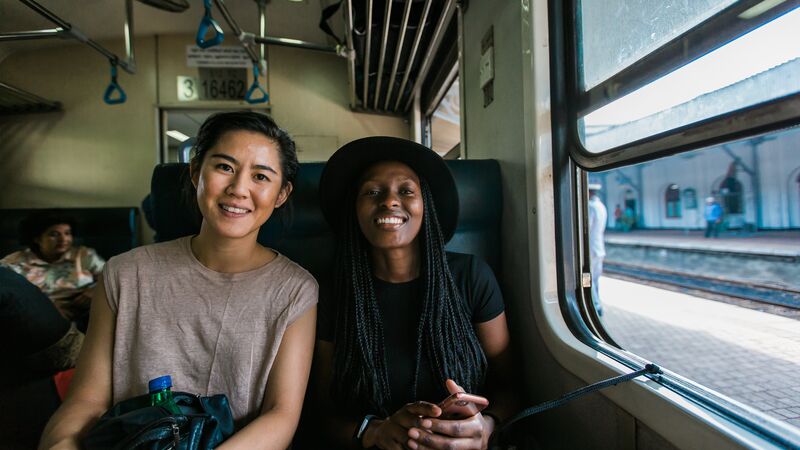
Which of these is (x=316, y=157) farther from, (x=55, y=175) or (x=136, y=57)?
(x=55, y=175)

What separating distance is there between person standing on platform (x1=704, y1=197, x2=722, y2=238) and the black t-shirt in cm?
1696

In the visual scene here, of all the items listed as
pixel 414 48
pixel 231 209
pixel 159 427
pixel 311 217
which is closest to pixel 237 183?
pixel 231 209

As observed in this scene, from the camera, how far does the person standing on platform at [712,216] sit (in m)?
14.4

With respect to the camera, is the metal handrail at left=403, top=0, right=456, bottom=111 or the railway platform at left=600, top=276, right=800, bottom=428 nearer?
the metal handrail at left=403, top=0, right=456, bottom=111

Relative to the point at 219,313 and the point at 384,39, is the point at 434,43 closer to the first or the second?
the point at 384,39

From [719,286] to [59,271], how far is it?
35.9 feet

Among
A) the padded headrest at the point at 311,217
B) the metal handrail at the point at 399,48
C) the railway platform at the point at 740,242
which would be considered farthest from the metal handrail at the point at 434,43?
the railway platform at the point at 740,242

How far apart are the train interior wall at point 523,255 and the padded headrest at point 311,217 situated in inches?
3.3

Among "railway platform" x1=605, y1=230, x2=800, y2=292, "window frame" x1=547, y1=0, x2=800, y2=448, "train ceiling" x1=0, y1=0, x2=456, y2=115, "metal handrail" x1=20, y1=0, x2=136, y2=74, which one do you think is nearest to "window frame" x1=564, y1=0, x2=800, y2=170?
"window frame" x1=547, y1=0, x2=800, y2=448

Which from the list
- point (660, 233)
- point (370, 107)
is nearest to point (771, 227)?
point (660, 233)

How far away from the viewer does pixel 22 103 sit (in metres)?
4.38

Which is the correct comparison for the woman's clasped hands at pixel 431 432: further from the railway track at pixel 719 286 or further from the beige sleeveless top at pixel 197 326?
the railway track at pixel 719 286

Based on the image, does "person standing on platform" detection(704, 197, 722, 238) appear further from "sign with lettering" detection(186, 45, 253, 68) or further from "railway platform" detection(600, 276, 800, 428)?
"sign with lettering" detection(186, 45, 253, 68)

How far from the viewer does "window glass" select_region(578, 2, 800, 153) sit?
0.71 metres
